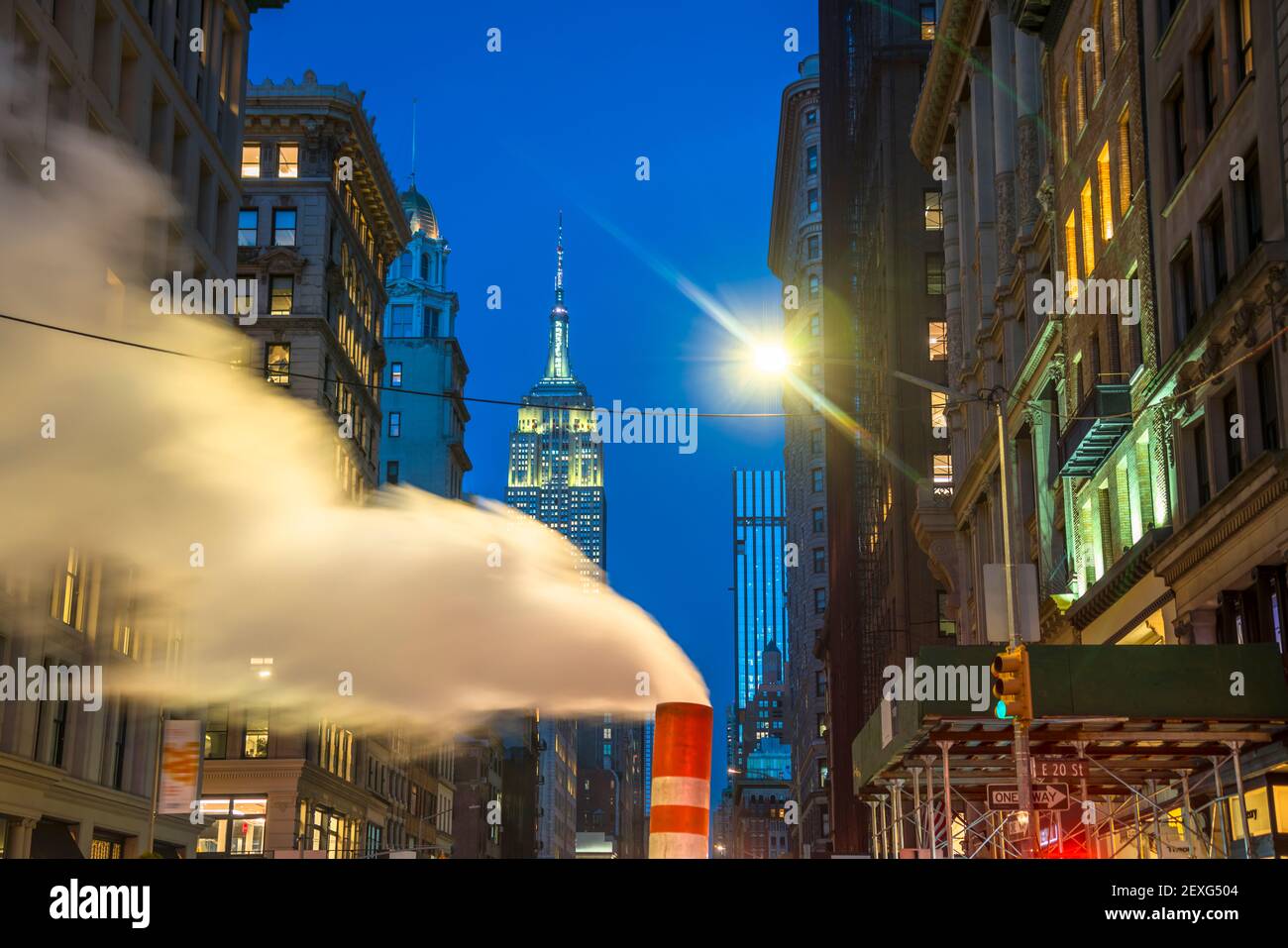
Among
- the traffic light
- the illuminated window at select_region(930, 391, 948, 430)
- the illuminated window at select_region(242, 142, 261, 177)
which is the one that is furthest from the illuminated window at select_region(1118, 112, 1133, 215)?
the illuminated window at select_region(242, 142, 261, 177)

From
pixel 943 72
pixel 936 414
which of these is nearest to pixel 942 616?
pixel 936 414

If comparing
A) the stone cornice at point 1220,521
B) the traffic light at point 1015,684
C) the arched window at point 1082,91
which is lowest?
the traffic light at point 1015,684

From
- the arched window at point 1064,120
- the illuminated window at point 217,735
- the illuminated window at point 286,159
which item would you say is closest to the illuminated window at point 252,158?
the illuminated window at point 286,159

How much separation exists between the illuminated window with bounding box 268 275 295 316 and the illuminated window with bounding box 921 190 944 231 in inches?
1257

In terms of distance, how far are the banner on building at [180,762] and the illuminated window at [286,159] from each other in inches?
1668

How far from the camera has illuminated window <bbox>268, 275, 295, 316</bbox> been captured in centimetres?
7519

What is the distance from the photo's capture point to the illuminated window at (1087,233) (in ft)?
129

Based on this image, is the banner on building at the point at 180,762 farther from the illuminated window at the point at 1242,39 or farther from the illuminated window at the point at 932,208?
the illuminated window at the point at 932,208

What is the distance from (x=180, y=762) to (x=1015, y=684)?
91.1 feet

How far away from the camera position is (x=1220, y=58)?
28.1 m

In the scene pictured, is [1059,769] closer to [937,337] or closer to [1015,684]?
[1015,684]

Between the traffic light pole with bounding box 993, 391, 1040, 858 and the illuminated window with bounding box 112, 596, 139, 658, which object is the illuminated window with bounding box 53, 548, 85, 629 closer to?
the illuminated window with bounding box 112, 596, 139, 658
